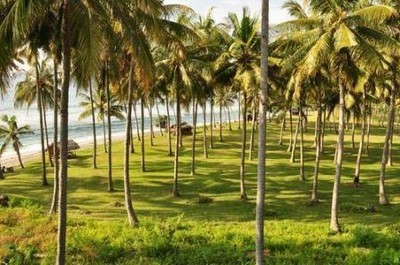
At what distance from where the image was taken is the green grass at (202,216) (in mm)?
16828

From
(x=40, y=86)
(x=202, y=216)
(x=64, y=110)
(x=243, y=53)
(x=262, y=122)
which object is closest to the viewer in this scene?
(x=262, y=122)

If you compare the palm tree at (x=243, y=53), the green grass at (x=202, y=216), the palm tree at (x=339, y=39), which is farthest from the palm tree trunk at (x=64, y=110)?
the palm tree at (x=243, y=53)

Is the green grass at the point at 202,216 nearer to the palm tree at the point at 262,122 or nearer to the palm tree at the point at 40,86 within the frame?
the palm tree at the point at 262,122

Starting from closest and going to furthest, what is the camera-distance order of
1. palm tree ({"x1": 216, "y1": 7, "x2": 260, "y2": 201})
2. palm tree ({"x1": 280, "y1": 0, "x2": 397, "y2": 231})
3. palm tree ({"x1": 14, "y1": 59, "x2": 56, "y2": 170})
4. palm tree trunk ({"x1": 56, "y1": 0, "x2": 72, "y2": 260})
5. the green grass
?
1. palm tree trunk ({"x1": 56, "y1": 0, "x2": 72, "y2": 260})
2. the green grass
3. palm tree ({"x1": 280, "y1": 0, "x2": 397, "y2": 231})
4. palm tree ({"x1": 216, "y1": 7, "x2": 260, "y2": 201})
5. palm tree ({"x1": 14, "y1": 59, "x2": 56, "y2": 170})

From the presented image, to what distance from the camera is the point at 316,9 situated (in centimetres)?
2245

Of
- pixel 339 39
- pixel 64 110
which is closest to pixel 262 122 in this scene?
pixel 64 110

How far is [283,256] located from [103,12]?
9921 mm

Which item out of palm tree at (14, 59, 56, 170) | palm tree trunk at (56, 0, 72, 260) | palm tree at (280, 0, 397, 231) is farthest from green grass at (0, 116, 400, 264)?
palm tree at (14, 59, 56, 170)

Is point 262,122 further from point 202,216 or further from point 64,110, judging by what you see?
point 202,216

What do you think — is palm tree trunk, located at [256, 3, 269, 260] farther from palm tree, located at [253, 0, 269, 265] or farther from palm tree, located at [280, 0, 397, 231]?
palm tree, located at [280, 0, 397, 231]

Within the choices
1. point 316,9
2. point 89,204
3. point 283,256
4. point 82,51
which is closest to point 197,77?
point 89,204

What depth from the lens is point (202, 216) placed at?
1052 inches

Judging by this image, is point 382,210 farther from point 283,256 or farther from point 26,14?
point 26,14

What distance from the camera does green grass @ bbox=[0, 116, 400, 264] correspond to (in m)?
16.8
